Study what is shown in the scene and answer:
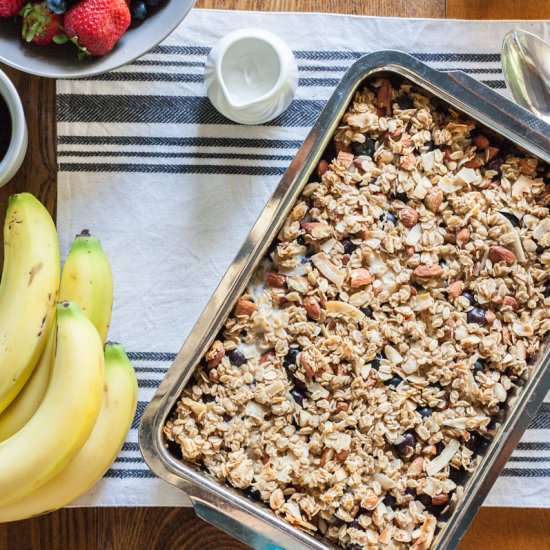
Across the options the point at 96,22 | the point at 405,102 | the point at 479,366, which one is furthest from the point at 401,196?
the point at 96,22

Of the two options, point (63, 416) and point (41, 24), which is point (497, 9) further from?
point (63, 416)

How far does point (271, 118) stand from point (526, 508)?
73cm

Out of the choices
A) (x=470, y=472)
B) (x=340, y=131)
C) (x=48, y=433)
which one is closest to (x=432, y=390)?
(x=470, y=472)

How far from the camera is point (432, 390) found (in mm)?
1065

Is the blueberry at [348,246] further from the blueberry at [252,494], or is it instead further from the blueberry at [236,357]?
the blueberry at [252,494]

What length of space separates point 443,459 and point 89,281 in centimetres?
55

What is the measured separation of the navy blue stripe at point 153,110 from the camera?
1230 mm

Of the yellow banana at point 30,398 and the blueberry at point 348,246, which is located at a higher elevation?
the blueberry at point 348,246

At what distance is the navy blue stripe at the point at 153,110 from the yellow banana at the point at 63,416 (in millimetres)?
360

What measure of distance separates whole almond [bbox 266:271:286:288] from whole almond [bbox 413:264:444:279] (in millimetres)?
180

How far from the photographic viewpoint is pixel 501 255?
1058mm

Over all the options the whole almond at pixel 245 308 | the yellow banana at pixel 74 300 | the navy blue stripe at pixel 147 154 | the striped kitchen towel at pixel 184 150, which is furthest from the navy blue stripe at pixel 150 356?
the navy blue stripe at pixel 147 154

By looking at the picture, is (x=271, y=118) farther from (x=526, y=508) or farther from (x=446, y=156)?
(x=526, y=508)

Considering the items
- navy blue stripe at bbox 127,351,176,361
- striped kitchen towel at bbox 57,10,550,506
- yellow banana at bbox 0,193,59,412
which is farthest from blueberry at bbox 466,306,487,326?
yellow banana at bbox 0,193,59,412
